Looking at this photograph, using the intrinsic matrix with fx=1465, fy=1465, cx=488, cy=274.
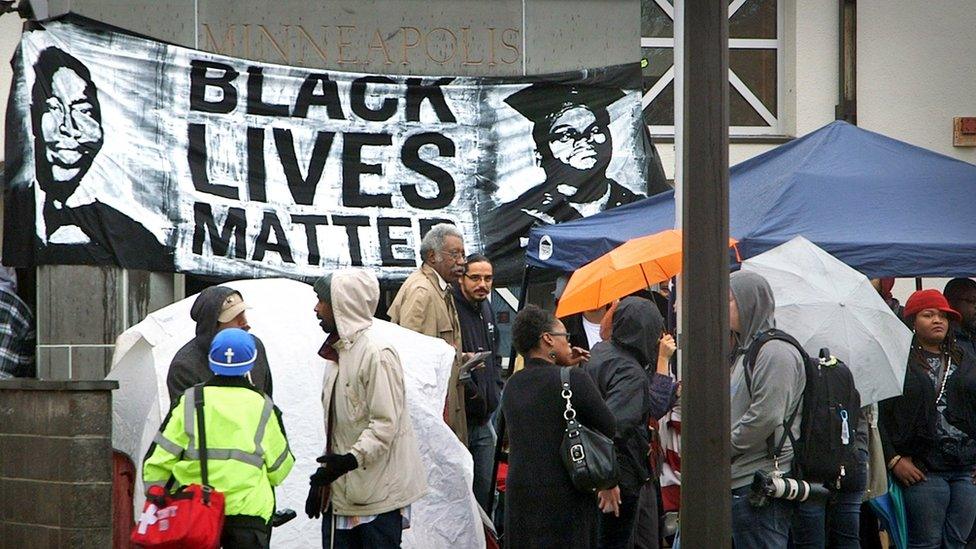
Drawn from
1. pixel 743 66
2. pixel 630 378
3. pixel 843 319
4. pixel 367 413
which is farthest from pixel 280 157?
pixel 743 66

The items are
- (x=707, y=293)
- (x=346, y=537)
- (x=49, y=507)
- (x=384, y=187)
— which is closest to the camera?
(x=707, y=293)

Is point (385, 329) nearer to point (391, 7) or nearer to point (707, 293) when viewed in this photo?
point (707, 293)

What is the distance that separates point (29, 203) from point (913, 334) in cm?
661

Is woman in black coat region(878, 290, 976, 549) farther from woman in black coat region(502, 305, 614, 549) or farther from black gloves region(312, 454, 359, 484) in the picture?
black gloves region(312, 454, 359, 484)

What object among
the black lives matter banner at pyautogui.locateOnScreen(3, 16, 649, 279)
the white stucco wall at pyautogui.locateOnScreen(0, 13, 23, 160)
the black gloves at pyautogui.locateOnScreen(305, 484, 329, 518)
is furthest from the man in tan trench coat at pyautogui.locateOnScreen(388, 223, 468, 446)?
the white stucco wall at pyautogui.locateOnScreen(0, 13, 23, 160)

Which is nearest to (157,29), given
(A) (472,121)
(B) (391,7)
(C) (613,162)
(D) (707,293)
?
(B) (391,7)

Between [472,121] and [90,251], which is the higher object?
[472,121]

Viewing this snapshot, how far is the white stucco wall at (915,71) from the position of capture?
15.5 metres

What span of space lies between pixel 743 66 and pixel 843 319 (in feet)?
25.6

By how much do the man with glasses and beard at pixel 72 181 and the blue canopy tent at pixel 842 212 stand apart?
3.13 m

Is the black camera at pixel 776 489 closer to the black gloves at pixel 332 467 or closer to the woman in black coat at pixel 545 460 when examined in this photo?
the woman in black coat at pixel 545 460

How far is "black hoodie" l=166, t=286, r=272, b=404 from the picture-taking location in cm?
743

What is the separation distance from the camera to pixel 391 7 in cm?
1316

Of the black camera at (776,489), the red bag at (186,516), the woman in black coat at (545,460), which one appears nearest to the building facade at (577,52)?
the woman in black coat at (545,460)
